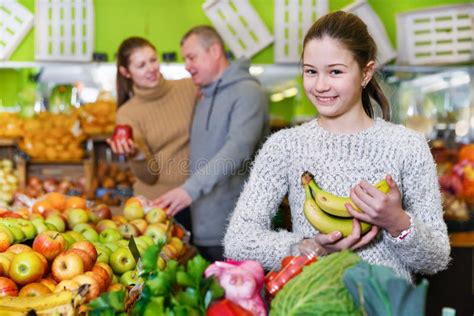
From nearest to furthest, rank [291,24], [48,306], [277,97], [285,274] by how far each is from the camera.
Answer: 1. [285,274]
2. [48,306]
3. [291,24]
4. [277,97]

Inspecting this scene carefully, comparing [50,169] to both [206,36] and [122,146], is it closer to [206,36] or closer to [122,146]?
[122,146]

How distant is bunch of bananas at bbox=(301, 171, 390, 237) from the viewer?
161 centimetres

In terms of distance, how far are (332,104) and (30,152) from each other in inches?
159

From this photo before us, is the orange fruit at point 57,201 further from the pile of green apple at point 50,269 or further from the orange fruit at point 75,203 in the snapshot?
the pile of green apple at point 50,269

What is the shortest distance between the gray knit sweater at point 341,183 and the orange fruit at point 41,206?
1.38 metres

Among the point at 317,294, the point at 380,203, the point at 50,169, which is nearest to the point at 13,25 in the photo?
the point at 50,169

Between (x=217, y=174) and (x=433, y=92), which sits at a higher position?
(x=433, y=92)

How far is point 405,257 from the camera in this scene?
1652mm

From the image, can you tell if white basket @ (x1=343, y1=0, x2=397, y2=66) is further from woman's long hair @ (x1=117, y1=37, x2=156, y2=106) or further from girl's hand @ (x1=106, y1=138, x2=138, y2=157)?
girl's hand @ (x1=106, y1=138, x2=138, y2=157)

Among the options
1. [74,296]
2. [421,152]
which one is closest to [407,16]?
[421,152]

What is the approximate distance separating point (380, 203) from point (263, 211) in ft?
1.21

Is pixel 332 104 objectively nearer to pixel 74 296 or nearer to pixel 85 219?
pixel 74 296

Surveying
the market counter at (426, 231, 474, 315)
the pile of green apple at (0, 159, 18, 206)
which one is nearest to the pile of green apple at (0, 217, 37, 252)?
the market counter at (426, 231, 474, 315)

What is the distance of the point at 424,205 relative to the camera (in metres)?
1.67
